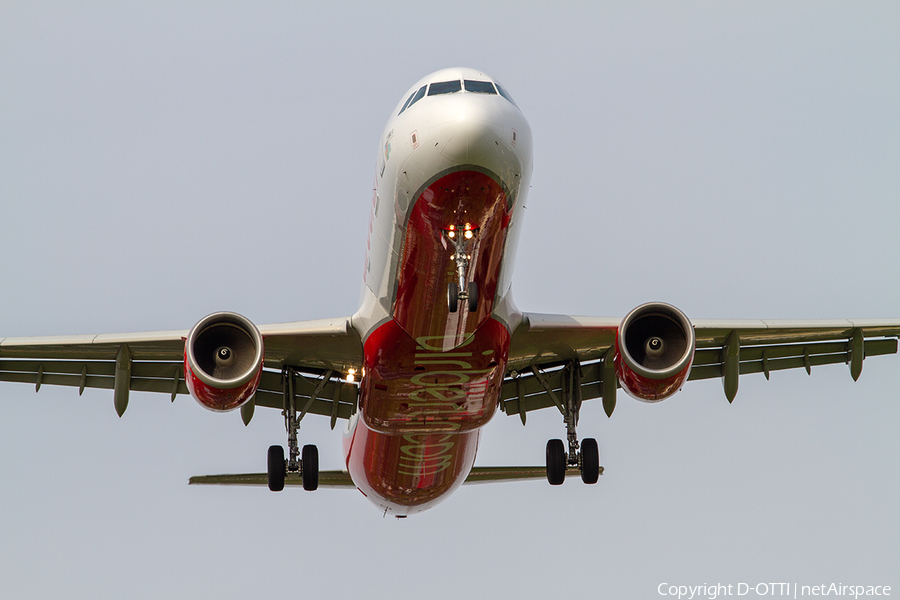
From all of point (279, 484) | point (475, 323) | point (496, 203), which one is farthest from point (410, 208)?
point (279, 484)

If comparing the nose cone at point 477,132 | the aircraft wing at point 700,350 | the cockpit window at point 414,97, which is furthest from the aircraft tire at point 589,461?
the cockpit window at point 414,97

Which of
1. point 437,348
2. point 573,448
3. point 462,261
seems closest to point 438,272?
point 462,261

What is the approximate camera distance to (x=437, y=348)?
1770 cm

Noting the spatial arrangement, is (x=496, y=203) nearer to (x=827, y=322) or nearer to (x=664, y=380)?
(x=664, y=380)

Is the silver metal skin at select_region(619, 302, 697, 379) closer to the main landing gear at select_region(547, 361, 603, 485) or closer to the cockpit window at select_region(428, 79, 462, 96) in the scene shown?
the main landing gear at select_region(547, 361, 603, 485)

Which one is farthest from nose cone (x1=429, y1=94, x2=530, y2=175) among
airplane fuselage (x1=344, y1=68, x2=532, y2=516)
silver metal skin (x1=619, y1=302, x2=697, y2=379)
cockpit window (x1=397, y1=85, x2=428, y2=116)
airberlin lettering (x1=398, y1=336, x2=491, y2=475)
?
silver metal skin (x1=619, y1=302, x2=697, y2=379)

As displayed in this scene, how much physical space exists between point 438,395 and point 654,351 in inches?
154

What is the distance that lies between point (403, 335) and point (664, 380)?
14.5 feet

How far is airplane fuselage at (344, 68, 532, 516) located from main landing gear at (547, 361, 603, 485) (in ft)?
5.72

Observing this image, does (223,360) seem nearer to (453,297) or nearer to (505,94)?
(453,297)

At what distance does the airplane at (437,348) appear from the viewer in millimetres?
15141

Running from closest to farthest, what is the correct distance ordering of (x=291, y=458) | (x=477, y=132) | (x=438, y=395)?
(x=477, y=132) → (x=438, y=395) → (x=291, y=458)

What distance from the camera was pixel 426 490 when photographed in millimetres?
22797

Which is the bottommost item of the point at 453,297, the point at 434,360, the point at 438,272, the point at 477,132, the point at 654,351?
the point at 434,360
